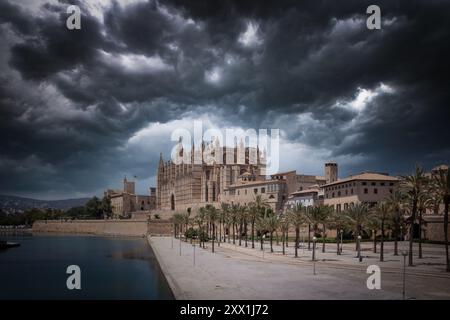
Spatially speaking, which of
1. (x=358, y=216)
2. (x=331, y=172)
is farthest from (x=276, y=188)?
(x=358, y=216)

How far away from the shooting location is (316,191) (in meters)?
102

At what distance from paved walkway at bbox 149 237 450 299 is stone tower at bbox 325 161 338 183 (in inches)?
2515

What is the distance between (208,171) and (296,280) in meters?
111

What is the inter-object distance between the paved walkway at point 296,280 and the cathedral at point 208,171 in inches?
3131

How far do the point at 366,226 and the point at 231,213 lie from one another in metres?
32.3

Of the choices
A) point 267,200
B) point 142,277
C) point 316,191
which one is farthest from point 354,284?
point 267,200

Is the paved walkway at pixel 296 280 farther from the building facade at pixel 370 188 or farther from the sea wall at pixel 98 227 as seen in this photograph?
the sea wall at pixel 98 227

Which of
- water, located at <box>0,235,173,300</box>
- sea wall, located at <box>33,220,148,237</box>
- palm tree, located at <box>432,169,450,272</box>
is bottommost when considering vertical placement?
sea wall, located at <box>33,220,148,237</box>

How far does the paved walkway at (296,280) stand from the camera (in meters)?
30.9

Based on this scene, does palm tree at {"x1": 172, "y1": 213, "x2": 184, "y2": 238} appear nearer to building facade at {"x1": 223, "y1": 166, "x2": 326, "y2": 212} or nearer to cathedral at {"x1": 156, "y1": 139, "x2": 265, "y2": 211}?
cathedral at {"x1": 156, "y1": 139, "x2": 265, "y2": 211}

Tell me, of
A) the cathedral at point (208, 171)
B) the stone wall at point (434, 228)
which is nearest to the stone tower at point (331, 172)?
the cathedral at point (208, 171)

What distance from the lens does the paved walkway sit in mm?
30891

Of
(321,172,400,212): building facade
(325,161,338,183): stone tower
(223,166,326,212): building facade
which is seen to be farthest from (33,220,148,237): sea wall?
(321,172,400,212): building facade
